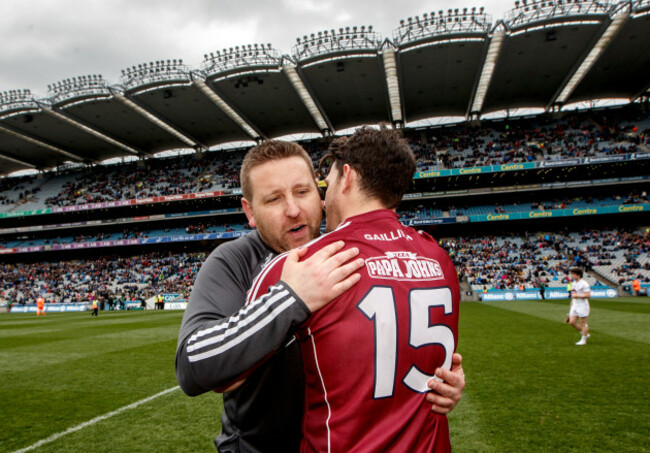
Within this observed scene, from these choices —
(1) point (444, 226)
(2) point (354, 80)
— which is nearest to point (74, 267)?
(2) point (354, 80)

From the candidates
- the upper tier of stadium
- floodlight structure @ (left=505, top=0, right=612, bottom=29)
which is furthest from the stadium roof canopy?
the upper tier of stadium

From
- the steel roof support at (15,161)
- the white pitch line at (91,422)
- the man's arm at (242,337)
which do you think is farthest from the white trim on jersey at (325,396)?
the steel roof support at (15,161)

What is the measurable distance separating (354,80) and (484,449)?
32408mm

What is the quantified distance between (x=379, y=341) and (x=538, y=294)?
3224 cm

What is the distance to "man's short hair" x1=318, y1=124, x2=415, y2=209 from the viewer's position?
71.2 inches

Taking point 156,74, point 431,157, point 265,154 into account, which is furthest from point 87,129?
point 265,154

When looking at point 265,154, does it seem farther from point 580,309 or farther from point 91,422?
point 580,309

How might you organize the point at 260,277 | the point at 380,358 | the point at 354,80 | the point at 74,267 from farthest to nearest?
the point at 74,267
the point at 354,80
the point at 260,277
the point at 380,358

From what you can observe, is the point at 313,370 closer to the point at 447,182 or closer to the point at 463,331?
the point at 463,331

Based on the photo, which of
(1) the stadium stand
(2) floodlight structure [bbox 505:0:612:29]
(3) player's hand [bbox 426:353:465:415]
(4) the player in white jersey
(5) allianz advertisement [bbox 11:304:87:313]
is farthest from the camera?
(5) allianz advertisement [bbox 11:304:87:313]

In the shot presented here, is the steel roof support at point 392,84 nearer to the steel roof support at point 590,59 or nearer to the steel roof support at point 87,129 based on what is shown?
the steel roof support at point 590,59

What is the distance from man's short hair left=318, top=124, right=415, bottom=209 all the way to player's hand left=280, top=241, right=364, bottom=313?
468mm

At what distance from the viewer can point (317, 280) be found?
1348 millimetres

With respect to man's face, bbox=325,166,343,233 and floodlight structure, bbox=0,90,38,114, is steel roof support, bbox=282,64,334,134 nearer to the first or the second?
floodlight structure, bbox=0,90,38,114
